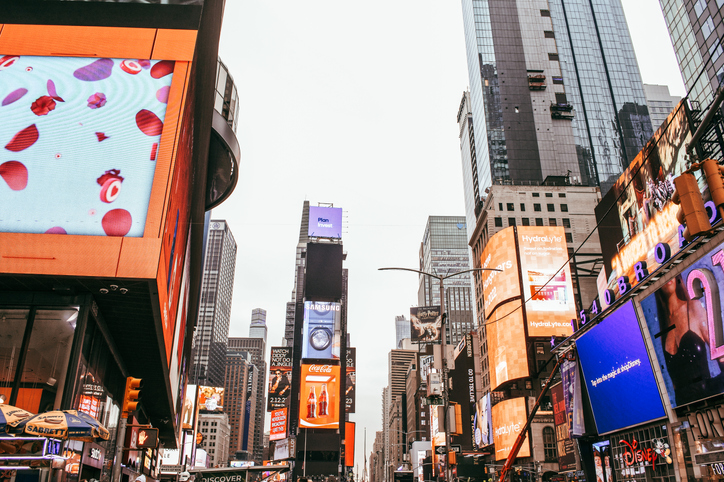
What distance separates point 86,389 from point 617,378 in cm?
2782

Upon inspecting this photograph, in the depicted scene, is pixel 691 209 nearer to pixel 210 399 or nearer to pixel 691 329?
pixel 691 329

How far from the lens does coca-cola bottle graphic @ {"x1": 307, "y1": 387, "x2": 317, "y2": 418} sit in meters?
86.9

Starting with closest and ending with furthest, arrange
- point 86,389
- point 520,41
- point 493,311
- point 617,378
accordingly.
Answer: point 86,389 → point 617,378 → point 493,311 → point 520,41

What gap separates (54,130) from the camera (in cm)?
1894

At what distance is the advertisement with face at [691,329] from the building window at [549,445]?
168 ft

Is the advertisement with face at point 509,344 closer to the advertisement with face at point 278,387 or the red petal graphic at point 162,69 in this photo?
the red petal graphic at point 162,69

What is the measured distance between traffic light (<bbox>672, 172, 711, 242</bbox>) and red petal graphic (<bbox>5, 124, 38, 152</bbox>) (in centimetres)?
2601

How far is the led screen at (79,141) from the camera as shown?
57.1 ft

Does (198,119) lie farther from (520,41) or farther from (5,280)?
(520,41)

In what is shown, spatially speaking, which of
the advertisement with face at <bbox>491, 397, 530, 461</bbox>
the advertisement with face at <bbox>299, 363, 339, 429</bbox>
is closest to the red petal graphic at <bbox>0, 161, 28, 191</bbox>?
the advertisement with face at <bbox>491, 397, 530, 461</bbox>

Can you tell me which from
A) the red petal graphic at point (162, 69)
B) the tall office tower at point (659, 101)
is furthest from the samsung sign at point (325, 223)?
the red petal graphic at point (162, 69)

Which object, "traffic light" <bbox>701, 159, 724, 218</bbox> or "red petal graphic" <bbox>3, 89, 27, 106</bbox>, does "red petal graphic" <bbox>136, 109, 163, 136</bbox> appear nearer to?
"red petal graphic" <bbox>3, 89, 27, 106</bbox>

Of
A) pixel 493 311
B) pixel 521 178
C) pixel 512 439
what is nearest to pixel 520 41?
pixel 521 178

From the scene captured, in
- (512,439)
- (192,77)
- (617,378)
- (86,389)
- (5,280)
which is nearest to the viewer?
(5,280)
